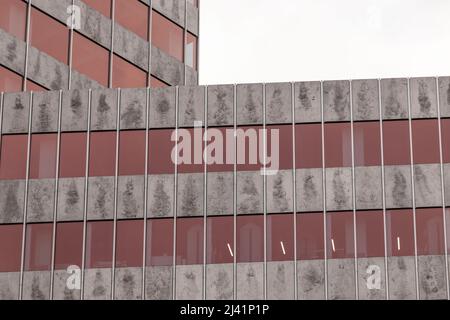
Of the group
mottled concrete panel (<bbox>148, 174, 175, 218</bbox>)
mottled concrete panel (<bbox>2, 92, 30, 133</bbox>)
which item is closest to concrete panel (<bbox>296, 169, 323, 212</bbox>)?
mottled concrete panel (<bbox>148, 174, 175, 218</bbox>)

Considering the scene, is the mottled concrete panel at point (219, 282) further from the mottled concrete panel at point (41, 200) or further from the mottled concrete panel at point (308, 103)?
the mottled concrete panel at point (41, 200)

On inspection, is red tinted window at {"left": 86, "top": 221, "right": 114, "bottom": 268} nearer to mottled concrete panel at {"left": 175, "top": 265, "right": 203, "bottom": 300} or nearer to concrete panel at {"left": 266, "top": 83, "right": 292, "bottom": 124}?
mottled concrete panel at {"left": 175, "top": 265, "right": 203, "bottom": 300}

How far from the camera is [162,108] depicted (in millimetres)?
43625

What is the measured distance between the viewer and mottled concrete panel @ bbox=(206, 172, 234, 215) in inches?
1663

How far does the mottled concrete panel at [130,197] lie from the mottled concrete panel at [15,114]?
16.4 ft

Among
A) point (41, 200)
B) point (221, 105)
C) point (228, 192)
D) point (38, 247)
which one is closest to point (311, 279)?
point (228, 192)

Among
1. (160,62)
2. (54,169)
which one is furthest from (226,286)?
(160,62)

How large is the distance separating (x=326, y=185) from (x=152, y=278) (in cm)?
828

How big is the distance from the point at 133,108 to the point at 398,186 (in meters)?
11.9

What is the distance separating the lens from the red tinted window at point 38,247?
4234 cm

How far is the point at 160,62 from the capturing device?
173ft

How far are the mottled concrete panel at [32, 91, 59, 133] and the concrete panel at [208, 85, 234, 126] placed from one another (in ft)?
22.3

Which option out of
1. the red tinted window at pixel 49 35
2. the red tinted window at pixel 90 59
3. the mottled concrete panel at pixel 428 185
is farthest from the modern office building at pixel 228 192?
the red tinted window at pixel 90 59

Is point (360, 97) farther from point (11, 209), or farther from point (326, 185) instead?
point (11, 209)
